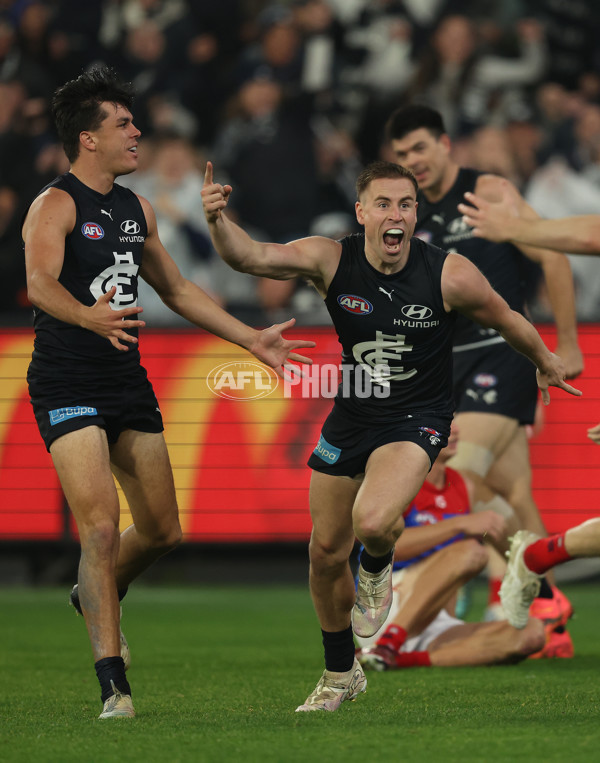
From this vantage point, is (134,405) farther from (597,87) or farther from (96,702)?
(597,87)

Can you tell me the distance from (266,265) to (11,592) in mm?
6556

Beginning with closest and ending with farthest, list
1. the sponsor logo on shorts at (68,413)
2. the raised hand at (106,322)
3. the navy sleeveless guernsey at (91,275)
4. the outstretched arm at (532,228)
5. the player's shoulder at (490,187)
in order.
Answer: the raised hand at (106,322) < the sponsor logo on shorts at (68,413) < the navy sleeveless guernsey at (91,275) < the outstretched arm at (532,228) < the player's shoulder at (490,187)

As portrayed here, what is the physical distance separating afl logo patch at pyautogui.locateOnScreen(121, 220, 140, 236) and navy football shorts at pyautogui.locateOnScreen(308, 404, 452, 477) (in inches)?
49.9

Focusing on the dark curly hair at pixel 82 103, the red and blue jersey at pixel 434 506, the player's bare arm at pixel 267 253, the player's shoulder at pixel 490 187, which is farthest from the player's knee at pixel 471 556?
the dark curly hair at pixel 82 103

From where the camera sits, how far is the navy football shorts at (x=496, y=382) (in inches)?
321

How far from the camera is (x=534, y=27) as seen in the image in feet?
45.3

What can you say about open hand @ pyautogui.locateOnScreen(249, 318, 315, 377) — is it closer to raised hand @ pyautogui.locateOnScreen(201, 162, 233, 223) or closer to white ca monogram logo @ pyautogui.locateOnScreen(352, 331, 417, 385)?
white ca monogram logo @ pyautogui.locateOnScreen(352, 331, 417, 385)

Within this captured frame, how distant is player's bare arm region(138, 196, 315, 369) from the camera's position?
5.73m

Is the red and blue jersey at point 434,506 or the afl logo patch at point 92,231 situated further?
the red and blue jersey at point 434,506

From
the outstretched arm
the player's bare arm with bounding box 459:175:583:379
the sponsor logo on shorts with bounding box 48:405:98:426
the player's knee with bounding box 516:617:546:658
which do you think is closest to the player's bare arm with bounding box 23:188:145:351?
the sponsor logo on shorts with bounding box 48:405:98:426

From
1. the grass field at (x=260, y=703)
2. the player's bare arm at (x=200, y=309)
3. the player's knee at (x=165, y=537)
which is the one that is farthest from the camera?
the player's knee at (x=165, y=537)

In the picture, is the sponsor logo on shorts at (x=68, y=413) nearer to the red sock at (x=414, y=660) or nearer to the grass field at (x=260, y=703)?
the grass field at (x=260, y=703)

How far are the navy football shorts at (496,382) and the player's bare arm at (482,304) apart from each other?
7.50 ft

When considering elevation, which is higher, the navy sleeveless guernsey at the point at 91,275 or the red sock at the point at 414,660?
the navy sleeveless guernsey at the point at 91,275
